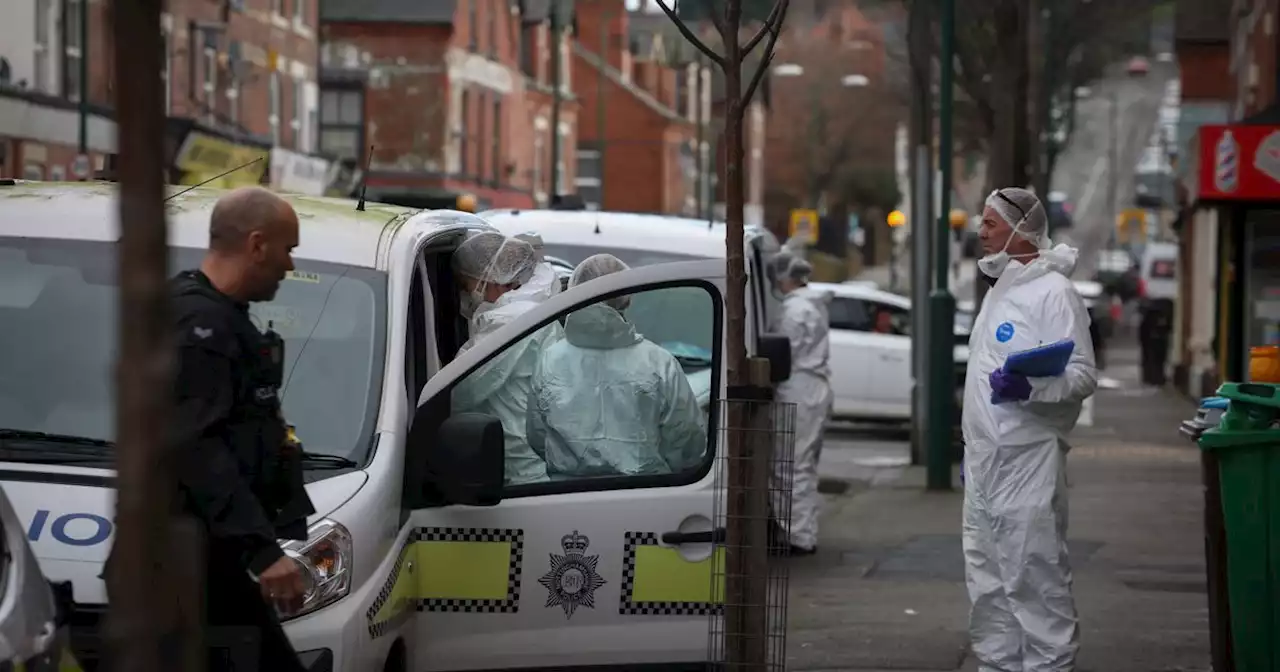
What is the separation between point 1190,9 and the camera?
38.7 meters

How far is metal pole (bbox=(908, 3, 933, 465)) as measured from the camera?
66.0 feet

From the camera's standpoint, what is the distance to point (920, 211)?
67.6 ft

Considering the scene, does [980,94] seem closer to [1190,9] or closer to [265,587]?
[1190,9]

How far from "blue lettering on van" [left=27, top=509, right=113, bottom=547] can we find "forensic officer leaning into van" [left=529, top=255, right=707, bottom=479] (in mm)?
1779

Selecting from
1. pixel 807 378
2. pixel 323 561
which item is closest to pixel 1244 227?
pixel 807 378

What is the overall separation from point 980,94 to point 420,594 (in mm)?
25034

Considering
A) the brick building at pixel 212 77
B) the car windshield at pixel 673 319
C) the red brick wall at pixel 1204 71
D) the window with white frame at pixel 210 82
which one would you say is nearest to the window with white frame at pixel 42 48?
the brick building at pixel 212 77

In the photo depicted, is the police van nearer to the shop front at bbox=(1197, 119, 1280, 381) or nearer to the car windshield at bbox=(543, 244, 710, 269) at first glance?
the car windshield at bbox=(543, 244, 710, 269)

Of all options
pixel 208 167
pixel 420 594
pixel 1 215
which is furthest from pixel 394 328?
pixel 208 167

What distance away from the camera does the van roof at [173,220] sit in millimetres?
6727

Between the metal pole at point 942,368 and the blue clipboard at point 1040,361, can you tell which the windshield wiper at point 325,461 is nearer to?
the blue clipboard at point 1040,361

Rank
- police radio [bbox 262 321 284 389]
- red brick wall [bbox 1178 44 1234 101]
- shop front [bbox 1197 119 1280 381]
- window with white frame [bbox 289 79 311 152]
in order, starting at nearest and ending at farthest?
police radio [bbox 262 321 284 389] < shop front [bbox 1197 119 1280 381] < red brick wall [bbox 1178 44 1234 101] < window with white frame [bbox 289 79 311 152]

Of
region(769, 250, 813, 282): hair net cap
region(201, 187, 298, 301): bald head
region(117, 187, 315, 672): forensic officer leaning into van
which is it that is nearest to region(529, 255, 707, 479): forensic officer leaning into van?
region(117, 187, 315, 672): forensic officer leaning into van

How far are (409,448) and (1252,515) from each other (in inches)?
115
